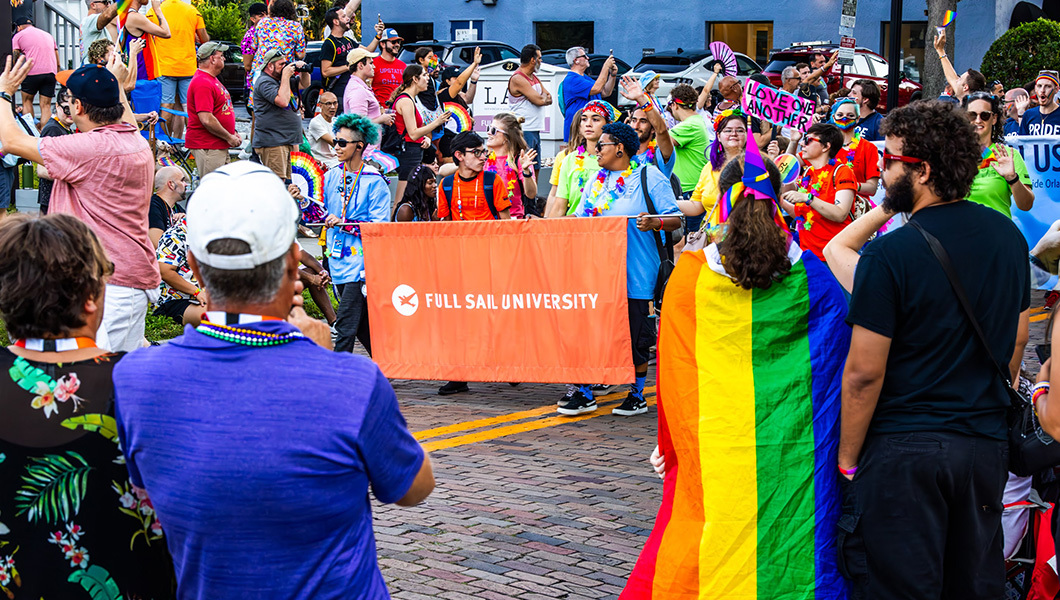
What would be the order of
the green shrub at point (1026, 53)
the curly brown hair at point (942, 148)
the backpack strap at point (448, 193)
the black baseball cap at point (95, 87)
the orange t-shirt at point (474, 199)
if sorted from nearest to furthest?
the curly brown hair at point (942, 148) < the black baseball cap at point (95, 87) < the orange t-shirt at point (474, 199) < the backpack strap at point (448, 193) < the green shrub at point (1026, 53)

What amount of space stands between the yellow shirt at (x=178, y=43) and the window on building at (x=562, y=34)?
78.6ft

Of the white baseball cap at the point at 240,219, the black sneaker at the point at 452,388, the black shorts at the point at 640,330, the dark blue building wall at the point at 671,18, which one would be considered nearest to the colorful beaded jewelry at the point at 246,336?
the white baseball cap at the point at 240,219

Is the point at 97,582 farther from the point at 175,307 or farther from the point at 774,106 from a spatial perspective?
the point at 774,106

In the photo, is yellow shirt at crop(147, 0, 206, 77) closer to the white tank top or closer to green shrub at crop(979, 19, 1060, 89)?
the white tank top

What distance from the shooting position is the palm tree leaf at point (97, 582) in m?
2.75

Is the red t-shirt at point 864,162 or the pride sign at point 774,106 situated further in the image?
the pride sign at point 774,106

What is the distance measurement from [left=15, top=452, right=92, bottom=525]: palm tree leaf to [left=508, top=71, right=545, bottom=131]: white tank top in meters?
11.2

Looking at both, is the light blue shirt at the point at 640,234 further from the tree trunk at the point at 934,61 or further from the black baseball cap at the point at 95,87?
the tree trunk at the point at 934,61

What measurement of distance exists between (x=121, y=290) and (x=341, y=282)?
3282 millimetres

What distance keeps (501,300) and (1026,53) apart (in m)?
19.1

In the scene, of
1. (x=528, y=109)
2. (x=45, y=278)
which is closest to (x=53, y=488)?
(x=45, y=278)

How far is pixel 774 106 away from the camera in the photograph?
13.4 m

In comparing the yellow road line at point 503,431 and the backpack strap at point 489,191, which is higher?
the backpack strap at point 489,191

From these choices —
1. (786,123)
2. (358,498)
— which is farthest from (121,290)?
(786,123)
